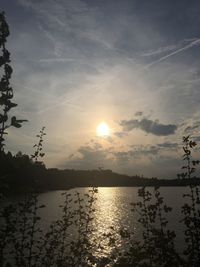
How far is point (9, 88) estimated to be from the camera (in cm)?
888

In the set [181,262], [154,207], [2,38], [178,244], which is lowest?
[178,244]

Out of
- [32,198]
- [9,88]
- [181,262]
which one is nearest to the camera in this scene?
[9,88]

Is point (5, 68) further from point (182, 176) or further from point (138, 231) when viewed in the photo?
point (138, 231)

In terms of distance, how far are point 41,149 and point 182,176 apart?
21.0 ft

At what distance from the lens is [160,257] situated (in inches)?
502

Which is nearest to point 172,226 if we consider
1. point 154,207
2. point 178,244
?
point 178,244

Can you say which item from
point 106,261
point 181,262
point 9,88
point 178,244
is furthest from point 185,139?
point 178,244

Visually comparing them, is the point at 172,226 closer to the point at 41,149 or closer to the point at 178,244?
the point at 178,244

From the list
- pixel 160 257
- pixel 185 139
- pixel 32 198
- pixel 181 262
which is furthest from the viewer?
pixel 32 198

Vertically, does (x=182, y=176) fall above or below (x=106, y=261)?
above

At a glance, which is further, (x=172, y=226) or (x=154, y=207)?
(x=172, y=226)

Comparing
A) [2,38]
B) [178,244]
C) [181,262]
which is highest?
[2,38]

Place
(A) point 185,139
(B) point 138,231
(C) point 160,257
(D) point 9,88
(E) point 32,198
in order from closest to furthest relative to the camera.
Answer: (D) point 9,88 < (C) point 160,257 < (A) point 185,139 < (E) point 32,198 < (B) point 138,231

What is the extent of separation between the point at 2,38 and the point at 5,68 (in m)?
0.84
